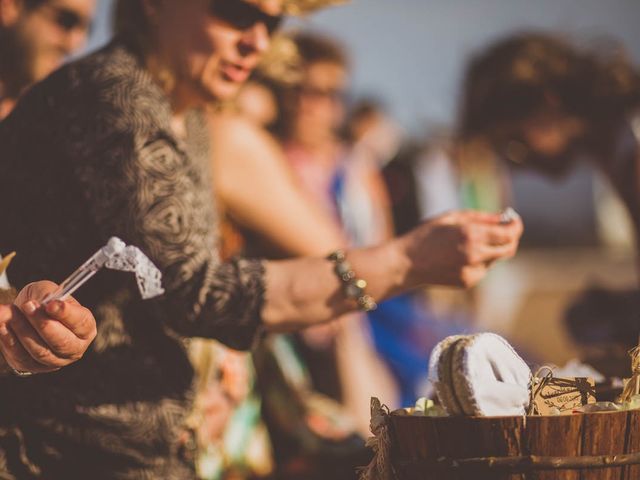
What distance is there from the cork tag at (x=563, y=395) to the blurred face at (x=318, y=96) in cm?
409

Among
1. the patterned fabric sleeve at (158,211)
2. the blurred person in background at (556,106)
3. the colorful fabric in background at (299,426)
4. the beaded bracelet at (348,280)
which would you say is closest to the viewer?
the patterned fabric sleeve at (158,211)

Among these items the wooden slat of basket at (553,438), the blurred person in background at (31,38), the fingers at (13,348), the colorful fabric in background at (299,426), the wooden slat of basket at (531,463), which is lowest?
the colorful fabric in background at (299,426)

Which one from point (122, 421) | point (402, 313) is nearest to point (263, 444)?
point (122, 421)

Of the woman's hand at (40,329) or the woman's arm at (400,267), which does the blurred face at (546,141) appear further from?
the woman's hand at (40,329)

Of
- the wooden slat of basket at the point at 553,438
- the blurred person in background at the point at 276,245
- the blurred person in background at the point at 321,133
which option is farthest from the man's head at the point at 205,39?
the blurred person in background at the point at 321,133

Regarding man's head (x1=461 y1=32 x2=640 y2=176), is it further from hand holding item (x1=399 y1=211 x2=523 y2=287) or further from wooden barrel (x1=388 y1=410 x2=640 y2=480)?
wooden barrel (x1=388 y1=410 x2=640 y2=480)

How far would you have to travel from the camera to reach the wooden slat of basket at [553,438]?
1230 millimetres

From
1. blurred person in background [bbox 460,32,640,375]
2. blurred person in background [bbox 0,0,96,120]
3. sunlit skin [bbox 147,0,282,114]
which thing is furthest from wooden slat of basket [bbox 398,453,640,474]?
blurred person in background [bbox 460,32,640,375]

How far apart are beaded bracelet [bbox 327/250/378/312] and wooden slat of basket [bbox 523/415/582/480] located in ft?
2.28

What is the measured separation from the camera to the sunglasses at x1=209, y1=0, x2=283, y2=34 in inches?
78.5

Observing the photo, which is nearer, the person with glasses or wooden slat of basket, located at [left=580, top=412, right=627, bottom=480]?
wooden slat of basket, located at [left=580, top=412, right=627, bottom=480]

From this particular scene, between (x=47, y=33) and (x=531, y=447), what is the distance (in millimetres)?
2062

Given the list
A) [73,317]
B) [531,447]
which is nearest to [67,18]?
[73,317]

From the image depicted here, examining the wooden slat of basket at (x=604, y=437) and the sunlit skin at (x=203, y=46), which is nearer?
the wooden slat of basket at (x=604, y=437)
